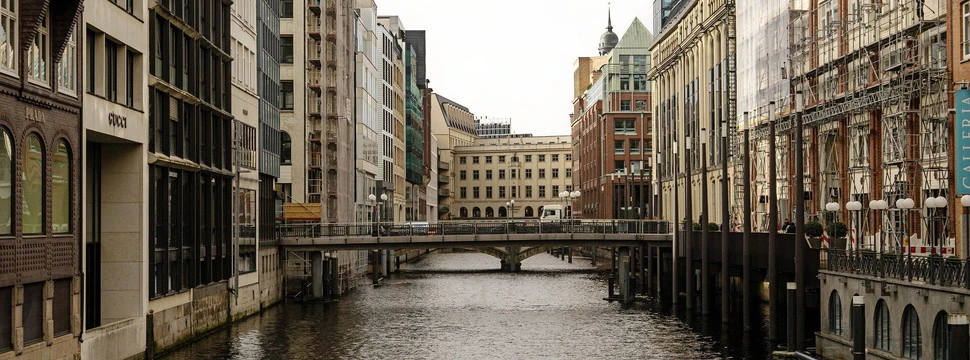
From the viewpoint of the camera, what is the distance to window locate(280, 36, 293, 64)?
90250mm

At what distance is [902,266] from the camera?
3844 cm

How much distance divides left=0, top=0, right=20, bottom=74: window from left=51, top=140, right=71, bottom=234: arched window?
4168 mm

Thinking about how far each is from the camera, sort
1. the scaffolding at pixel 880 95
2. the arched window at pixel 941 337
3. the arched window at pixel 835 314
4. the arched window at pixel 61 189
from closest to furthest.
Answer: the arched window at pixel 941 337
the arched window at pixel 61 189
the arched window at pixel 835 314
the scaffolding at pixel 880 95

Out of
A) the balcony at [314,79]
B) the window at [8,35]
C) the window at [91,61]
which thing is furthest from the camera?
the balcony at [314,79]

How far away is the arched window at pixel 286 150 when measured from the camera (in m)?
90.6

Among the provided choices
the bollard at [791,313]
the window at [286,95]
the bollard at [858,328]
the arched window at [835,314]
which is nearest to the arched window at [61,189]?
the bollard at [858,328]

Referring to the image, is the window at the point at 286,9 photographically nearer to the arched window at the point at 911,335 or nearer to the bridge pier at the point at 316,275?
the bridge pier at the point at 316,275

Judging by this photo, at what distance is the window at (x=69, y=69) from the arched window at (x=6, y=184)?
3965 millimetres

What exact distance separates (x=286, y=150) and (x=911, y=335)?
192 feet

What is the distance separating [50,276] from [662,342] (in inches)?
1037

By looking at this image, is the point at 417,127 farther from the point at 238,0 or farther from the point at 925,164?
the point at 925,164

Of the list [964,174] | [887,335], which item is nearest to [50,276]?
[887,335]

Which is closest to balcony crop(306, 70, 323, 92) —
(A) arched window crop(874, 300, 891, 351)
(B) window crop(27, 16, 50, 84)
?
(B) window crop(27, 16, 50, 84)

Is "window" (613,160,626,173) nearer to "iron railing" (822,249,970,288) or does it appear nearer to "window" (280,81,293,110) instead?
"window" (280,81,293,110)
